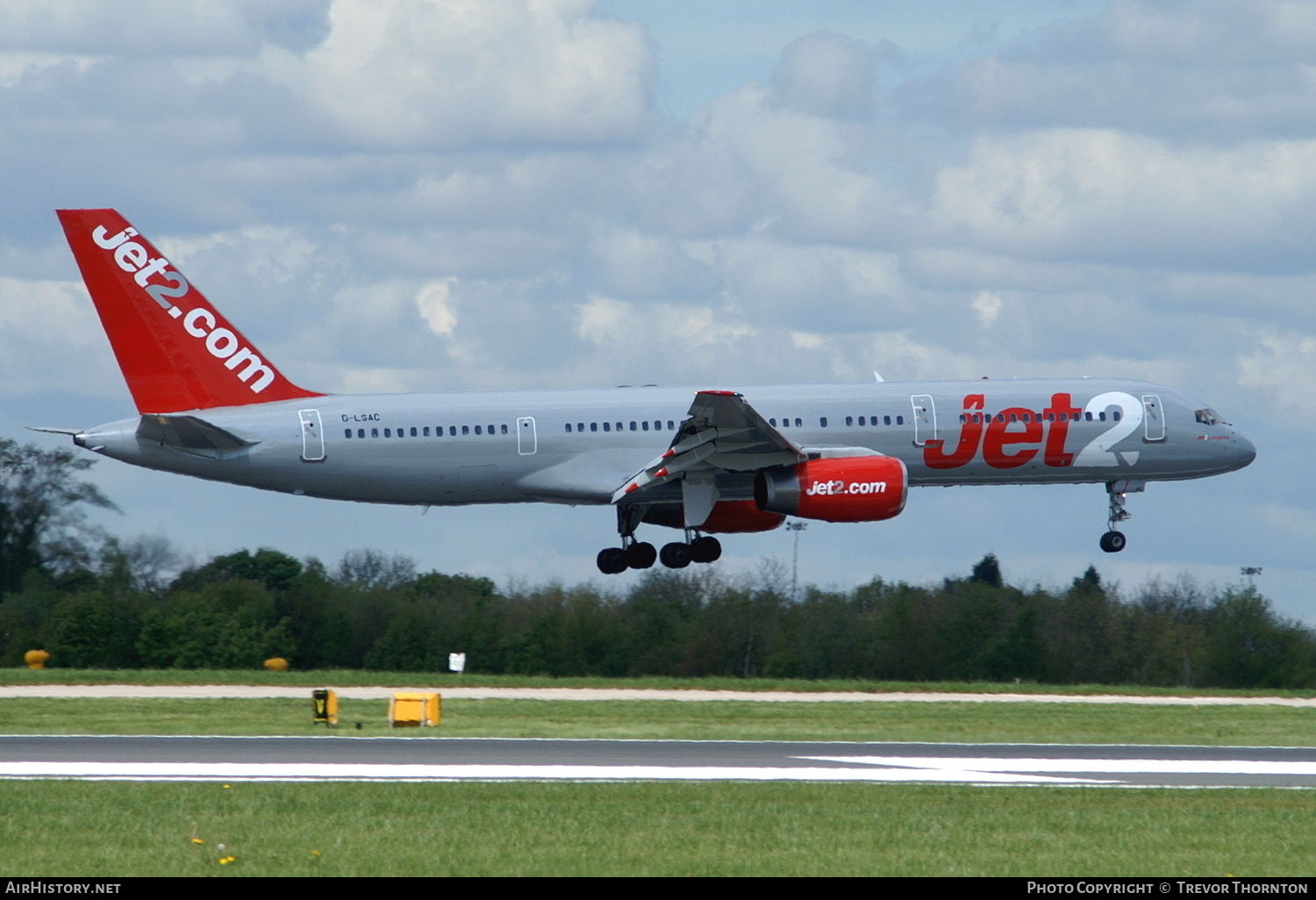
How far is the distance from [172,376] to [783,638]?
31.8 m

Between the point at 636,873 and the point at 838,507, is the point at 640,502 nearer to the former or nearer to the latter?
the point at 838,507

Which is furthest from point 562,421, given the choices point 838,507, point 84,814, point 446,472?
point 84,814

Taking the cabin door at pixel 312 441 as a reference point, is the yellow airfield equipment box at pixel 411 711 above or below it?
below

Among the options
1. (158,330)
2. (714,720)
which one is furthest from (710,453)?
(158,330)

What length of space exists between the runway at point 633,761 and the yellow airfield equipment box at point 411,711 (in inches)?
120

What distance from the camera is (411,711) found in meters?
37.9

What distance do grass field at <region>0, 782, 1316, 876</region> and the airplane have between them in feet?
67.5

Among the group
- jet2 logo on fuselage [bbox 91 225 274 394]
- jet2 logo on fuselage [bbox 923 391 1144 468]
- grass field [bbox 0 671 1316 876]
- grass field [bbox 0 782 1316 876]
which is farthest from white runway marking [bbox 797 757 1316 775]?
jet2 logo on fuselage [bbox 91 225 274 394]

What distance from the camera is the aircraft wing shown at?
1780 inches

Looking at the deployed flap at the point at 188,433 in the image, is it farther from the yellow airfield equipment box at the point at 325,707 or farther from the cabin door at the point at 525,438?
the yellow airfield equipment box at the point at 325,707

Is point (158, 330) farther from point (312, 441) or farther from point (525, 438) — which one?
point (525, 438)

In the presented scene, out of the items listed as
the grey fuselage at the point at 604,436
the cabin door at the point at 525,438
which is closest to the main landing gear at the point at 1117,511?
the grey fuselage at the point at 604,436

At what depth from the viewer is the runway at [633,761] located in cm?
2812

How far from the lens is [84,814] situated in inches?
898
